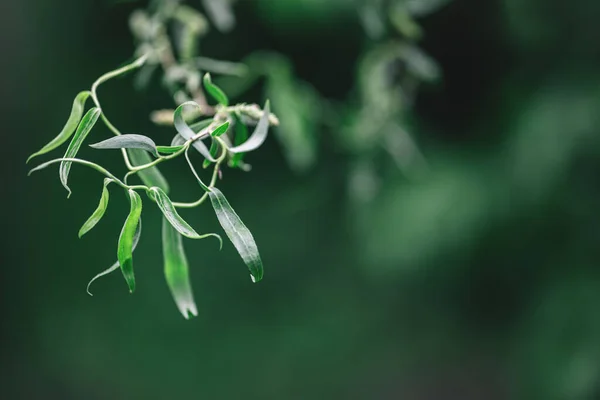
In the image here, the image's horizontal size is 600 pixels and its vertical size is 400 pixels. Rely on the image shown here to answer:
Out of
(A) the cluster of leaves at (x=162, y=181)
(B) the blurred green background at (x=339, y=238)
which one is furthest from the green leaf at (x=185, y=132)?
(B) the blurred green background at (x=339, y=238)

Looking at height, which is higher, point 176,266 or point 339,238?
point 339,238

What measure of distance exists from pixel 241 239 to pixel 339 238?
45.7 inches

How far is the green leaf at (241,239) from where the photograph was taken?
35 centimetres

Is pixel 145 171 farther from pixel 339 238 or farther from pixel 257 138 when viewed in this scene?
pixel 339 238

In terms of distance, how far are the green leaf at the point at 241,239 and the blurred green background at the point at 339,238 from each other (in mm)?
658

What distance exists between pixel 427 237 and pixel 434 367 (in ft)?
1.44

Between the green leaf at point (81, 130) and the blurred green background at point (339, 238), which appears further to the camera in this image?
the blurred green background at point (339, 238)

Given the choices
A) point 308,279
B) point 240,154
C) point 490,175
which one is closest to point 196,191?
point 308,279

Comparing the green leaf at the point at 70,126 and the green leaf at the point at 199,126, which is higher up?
the green leaf at the point at 199,126

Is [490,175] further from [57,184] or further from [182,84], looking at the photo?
[57,184]

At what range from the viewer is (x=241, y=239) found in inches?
13.8

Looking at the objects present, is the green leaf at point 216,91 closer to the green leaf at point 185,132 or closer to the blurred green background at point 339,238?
the green leaf at point 185,132

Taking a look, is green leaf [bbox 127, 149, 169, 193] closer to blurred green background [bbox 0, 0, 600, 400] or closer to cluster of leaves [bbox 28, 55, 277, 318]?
cluster of leaves [bbox 28, 55, 277, 318]

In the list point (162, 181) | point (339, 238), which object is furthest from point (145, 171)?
point (339, 238)
